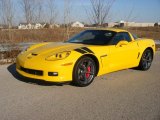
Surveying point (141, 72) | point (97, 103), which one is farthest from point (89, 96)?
point (141, 72)

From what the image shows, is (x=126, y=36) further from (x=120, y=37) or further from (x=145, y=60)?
(x=145, y=60)

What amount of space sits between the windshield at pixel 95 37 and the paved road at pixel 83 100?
92cm

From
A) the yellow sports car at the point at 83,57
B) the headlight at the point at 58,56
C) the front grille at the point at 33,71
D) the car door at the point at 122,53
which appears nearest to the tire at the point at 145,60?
the yellow sports car at the point at 83,57

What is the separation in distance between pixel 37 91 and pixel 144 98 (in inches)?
80.7

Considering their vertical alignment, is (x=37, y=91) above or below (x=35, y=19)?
below

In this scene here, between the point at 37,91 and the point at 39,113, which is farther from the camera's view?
the point at 37,91

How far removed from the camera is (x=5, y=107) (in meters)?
4.44

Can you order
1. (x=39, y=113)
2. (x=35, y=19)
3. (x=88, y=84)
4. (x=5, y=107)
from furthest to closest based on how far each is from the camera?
1. (x=35, y=19)
2. (x=88, y=84)
3. (x=5, y=107)
4. (x=39, y=113)

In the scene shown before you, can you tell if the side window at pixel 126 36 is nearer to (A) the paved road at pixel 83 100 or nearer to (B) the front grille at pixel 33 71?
(A) the paved road at pixel 83 100

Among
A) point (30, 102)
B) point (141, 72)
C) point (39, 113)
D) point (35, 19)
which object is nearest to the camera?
point (39, 113)

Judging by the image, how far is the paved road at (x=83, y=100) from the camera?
4.14 m

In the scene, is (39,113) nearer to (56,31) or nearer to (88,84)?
(88,84)

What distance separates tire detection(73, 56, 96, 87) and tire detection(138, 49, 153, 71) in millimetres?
2218

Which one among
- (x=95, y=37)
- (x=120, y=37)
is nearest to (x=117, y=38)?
(x=120, y=37)
